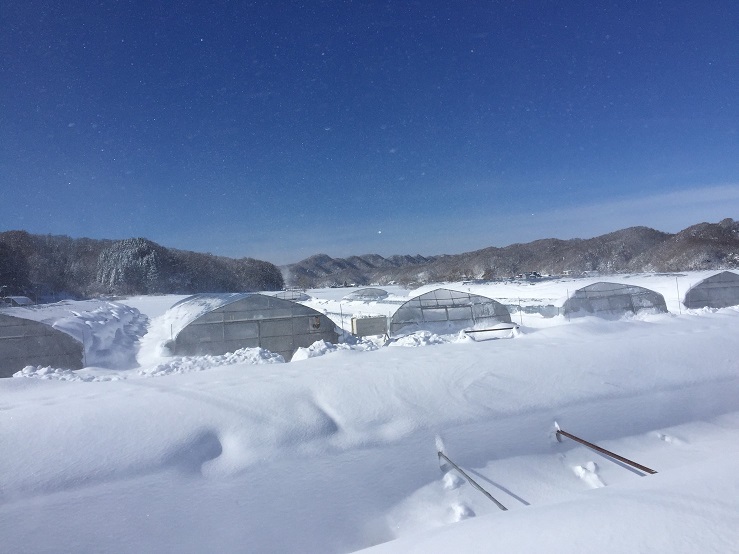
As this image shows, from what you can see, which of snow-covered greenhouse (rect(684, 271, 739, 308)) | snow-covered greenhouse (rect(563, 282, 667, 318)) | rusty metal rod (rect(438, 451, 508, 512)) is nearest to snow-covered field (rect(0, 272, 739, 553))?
rusty metal rod (rect(438, 451, 508, 512))

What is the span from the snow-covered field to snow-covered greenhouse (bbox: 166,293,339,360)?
4076mm

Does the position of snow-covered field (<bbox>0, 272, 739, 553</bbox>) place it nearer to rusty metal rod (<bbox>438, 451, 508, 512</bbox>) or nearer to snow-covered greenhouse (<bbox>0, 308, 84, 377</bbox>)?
rusty metal rod (<bbox>438, 451, 508, 512</bbox>)

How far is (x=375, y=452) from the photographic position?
447 cm

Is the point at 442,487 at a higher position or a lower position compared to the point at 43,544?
lower

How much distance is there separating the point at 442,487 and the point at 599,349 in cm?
432

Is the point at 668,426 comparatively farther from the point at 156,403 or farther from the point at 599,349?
the point at 156,403

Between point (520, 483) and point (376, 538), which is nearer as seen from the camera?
point (376, 538)

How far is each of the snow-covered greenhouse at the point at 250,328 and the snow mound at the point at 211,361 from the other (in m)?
0.45

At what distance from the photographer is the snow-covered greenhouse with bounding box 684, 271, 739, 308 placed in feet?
49.5

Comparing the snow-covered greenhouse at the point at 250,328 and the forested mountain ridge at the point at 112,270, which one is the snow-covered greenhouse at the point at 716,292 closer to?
the snow-covered greenhouse at the point at 250,328

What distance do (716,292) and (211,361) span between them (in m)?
16.8

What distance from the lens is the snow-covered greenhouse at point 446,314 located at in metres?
13.6

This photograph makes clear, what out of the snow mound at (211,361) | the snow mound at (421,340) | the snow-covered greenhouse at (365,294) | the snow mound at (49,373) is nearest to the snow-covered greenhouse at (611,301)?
the snow mound at (421,340)

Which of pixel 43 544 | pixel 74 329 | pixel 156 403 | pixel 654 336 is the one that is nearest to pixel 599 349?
pixel 654 336
